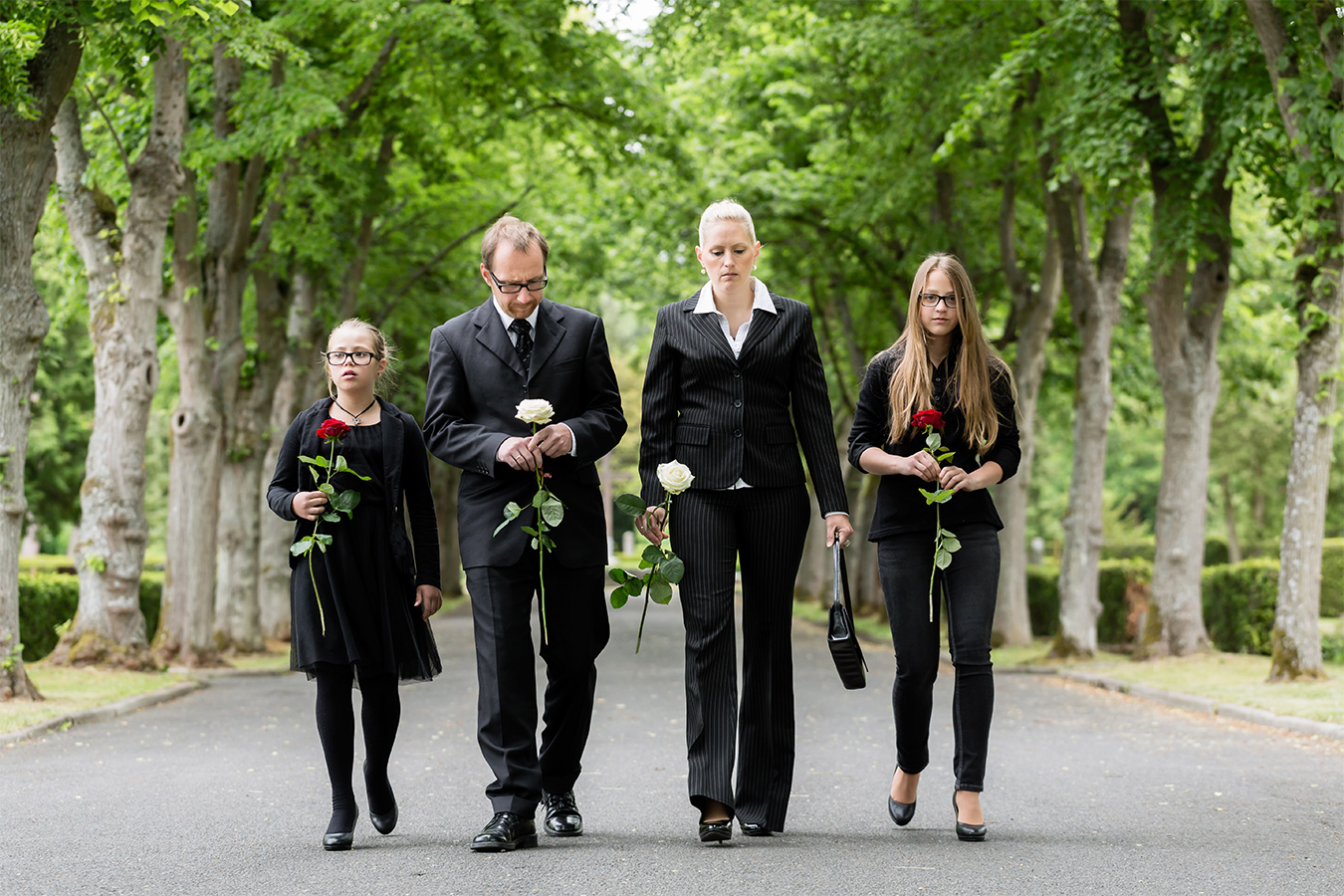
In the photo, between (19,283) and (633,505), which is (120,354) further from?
(633,505)

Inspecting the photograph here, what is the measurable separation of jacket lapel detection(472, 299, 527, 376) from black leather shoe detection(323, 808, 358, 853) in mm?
1780

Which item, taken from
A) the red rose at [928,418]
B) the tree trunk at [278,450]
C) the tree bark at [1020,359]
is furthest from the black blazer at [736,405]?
the tree trunk at [278,450]

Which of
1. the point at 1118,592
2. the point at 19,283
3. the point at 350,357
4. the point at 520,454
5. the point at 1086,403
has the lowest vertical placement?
the point at 1118,592

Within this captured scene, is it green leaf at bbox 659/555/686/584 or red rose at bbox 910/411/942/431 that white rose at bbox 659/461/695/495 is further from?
red rose at bbox 910/411/942/431

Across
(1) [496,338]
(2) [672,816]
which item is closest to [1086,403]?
(2) [672,816]

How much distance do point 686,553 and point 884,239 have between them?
16402 millimetres

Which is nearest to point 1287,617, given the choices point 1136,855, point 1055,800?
point 1055,800

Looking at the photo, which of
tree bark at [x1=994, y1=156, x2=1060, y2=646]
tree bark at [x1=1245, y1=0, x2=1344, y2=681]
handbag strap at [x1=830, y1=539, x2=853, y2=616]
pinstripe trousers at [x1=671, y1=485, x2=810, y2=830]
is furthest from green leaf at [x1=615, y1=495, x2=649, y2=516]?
tree bark at [x1=994, y1=156, x2=1060, y2=646]

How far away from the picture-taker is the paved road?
4.68m

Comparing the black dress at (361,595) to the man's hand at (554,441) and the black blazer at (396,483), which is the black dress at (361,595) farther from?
the man's hand at (554,441)

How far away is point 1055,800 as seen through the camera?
6547mm

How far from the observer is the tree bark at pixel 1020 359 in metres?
18.3

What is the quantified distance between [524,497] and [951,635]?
1.68 m

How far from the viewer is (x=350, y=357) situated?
5.38 metres
